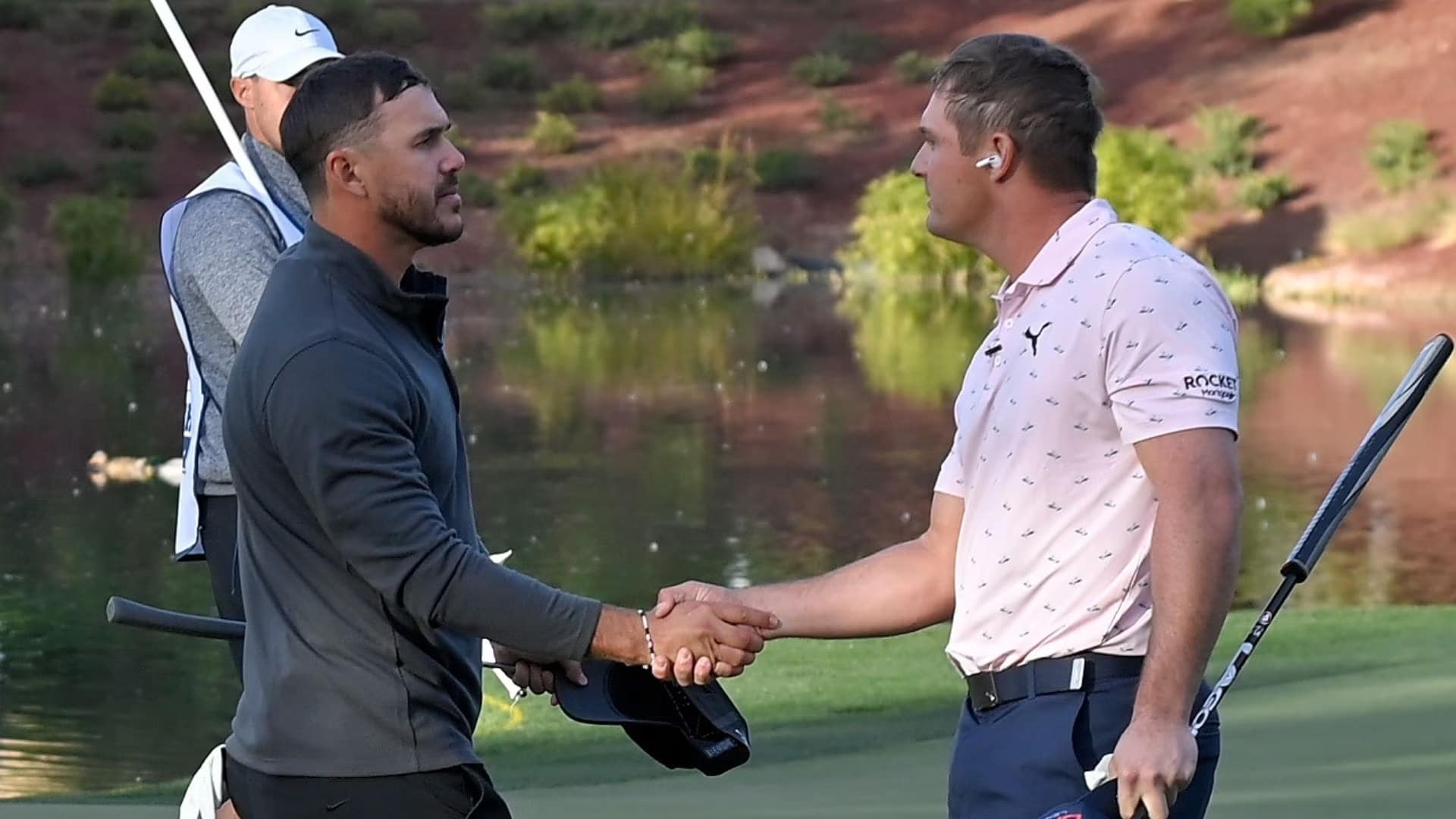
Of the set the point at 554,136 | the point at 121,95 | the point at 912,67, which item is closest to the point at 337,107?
the point at 554,136

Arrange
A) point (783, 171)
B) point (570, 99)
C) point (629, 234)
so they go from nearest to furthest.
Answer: point (629, 234), point (783, 171), point (570, 99)

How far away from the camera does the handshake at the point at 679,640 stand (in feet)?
10.1

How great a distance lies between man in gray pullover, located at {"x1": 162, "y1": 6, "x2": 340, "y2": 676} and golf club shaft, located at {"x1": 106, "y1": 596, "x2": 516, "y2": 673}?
0.54 meters

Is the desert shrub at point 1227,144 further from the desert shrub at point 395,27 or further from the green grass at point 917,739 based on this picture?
the green grass at point 917,739

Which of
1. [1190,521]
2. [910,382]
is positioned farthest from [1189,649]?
[910,382]

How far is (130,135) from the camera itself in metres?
43.6

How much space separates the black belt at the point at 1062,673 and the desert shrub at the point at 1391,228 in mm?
33726

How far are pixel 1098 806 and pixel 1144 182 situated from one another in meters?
32.6

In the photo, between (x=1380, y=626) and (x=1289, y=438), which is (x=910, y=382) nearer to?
(x=1289, y=438)

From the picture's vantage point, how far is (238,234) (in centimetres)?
417

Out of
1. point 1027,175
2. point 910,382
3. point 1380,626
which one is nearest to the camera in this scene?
point 1027,175

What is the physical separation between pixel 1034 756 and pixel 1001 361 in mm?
524

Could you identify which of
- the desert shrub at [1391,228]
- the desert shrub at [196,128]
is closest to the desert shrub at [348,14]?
the desert shrub at [196,128]

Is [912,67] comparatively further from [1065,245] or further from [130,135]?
[1065,245]
